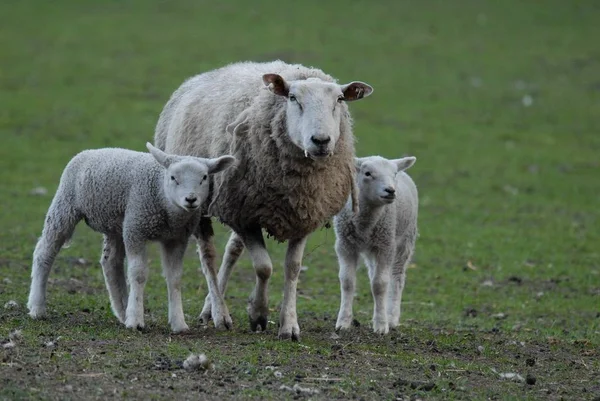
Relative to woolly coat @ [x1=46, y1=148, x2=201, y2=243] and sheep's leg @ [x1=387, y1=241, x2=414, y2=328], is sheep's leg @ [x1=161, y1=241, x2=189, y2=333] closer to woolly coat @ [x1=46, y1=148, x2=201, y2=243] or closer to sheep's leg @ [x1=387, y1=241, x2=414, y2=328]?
woolly coat @ [x1=46, y1=148, x2=201, y2=243]

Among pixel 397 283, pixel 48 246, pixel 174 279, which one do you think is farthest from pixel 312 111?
pixel 397 283

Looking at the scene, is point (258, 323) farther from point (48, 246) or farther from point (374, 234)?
point (48, 246)

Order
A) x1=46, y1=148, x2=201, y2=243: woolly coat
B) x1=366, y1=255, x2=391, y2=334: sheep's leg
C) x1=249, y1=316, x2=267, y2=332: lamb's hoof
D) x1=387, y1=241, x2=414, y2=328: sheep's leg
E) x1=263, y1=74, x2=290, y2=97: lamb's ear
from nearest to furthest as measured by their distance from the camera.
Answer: x1=46, y1=148, x2=201, y2=243: woolly coat → x1=263, y1=74, x2=290, y2=97: lamb's ear → x1=249, y1=316, x2=267, y2=332: lamb's hoof → x1=366, y1=255, x2=391, y2=334: sheep's leg → x1=387, y1=241, x2=414, y2=328: sheep's leg

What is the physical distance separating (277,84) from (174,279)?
1.71 metres

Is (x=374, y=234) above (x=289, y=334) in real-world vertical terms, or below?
above

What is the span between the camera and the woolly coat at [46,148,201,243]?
8859 mm

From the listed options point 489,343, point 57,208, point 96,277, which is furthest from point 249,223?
point 96,277

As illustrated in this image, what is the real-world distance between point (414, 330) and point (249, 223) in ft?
6.72

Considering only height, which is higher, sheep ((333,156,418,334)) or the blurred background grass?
sheep ((333,156,418,334))

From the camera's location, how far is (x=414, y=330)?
34.2 ft

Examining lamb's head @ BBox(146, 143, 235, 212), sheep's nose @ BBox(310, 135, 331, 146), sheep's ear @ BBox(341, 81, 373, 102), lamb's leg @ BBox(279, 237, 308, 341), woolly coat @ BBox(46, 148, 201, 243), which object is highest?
sheep's ear @ BBox(341, 81, 373, 102)

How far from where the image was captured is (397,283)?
35.9 ft

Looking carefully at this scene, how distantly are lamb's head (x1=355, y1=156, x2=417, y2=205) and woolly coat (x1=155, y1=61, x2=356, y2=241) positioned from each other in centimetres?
31

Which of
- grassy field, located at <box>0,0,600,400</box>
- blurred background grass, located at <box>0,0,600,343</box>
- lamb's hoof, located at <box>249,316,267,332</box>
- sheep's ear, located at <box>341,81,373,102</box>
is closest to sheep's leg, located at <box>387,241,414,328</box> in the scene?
grassy field, located at <box>0,0,600,400</box>
